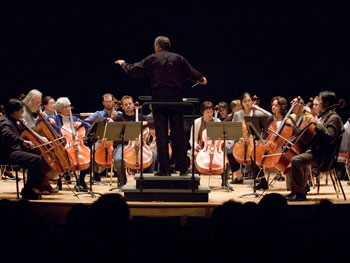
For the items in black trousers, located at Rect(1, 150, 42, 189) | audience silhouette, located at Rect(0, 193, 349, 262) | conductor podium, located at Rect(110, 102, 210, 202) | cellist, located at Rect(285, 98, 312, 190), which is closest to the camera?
audience silhouette, located at Rect(0, 193, 349, 262)

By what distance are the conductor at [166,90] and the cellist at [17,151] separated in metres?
1.41

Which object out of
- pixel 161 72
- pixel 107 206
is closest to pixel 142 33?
pixel 161 72

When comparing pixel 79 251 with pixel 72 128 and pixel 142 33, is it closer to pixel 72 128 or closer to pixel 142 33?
pixel 72 128

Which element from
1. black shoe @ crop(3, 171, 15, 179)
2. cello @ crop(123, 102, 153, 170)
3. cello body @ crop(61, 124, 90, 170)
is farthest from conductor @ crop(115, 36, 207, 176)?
black shoe @ crop(3, 171, 15, 179)

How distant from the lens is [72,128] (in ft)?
18.6

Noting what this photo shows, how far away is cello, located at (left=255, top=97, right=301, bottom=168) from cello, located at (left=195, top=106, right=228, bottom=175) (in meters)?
0.50

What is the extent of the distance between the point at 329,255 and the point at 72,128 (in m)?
4.21

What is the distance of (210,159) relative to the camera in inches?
223

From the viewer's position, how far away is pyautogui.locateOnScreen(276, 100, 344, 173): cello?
4818mm

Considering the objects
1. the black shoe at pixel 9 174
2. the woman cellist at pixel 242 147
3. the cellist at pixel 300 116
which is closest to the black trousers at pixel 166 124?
the cellist at pixel 300 116

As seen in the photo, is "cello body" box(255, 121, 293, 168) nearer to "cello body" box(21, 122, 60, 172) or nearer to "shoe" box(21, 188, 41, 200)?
"cello body" box(21, 122, 60, 172)

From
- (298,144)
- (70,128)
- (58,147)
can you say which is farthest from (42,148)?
(298,144)

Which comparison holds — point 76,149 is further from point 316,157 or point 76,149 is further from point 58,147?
point 316,157

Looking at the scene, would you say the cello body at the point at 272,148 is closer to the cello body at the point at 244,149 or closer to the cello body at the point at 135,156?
the cello body at the point at 244,149
